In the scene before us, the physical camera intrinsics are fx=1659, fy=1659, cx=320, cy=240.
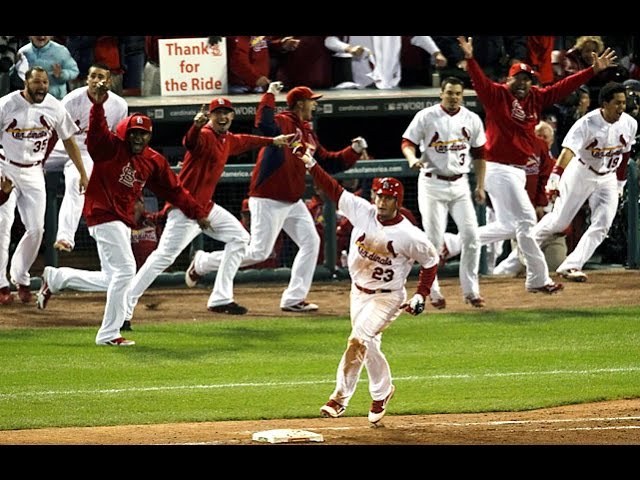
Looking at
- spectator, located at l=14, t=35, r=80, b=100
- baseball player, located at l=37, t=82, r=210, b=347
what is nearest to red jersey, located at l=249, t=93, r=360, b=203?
baseball player, located at l=37, t=82, r=210, b=347

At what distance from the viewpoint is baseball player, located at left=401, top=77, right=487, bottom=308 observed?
14.8m

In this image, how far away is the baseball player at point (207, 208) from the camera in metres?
14.2

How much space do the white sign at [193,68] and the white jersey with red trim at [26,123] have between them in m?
2.77

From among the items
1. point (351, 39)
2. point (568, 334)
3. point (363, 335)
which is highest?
point (351, 39)

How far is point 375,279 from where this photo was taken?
10633mm

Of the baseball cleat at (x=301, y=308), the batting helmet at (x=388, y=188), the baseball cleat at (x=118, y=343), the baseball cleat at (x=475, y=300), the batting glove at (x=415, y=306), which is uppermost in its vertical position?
the batting helmet at (x=388, y=188)

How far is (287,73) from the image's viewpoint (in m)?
17.8

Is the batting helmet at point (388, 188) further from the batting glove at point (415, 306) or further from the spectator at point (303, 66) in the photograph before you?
the spectator at point (303, 66)

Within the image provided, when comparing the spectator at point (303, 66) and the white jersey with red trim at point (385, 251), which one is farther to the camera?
the spectator at point (303, 66)

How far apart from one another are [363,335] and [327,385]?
1.88m

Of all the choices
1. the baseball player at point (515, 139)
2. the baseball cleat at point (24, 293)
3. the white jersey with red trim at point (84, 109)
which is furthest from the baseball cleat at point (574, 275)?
the baseball cleat at point (24, 293)

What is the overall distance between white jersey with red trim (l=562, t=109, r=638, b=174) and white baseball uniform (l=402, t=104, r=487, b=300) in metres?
1.09
